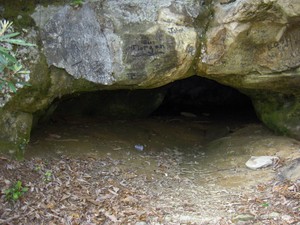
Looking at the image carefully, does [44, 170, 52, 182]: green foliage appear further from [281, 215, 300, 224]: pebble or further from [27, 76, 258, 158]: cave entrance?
[281, 215, 300, 224]: pebble

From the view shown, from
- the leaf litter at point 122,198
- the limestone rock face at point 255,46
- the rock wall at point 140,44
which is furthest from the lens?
the limestone rock face at point 255,46

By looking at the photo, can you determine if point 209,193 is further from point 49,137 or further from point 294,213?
point 49,137

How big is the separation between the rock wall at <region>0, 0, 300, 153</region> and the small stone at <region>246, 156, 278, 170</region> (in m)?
1.17

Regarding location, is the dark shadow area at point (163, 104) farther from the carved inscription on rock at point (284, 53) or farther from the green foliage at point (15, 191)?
the carved inscription on rock at point (284, 53)

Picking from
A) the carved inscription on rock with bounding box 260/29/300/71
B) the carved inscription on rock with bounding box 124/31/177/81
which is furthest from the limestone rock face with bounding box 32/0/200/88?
the carved inscription on rock with bounding box 260/29/300/71

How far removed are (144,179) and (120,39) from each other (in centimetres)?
179

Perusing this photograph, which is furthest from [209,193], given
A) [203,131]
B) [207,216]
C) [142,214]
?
[203,131]

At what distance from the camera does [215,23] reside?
208 inches

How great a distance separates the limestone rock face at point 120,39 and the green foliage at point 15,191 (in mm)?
1437

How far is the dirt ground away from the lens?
13.8 ft

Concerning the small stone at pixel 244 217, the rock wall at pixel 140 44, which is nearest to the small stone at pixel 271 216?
the small stone at pixel 244 217

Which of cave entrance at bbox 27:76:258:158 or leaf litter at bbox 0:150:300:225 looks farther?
cave entrance at bbox 27:76:258:158

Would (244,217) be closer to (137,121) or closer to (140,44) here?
(140,44)

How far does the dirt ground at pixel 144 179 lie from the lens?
4.20 metres
